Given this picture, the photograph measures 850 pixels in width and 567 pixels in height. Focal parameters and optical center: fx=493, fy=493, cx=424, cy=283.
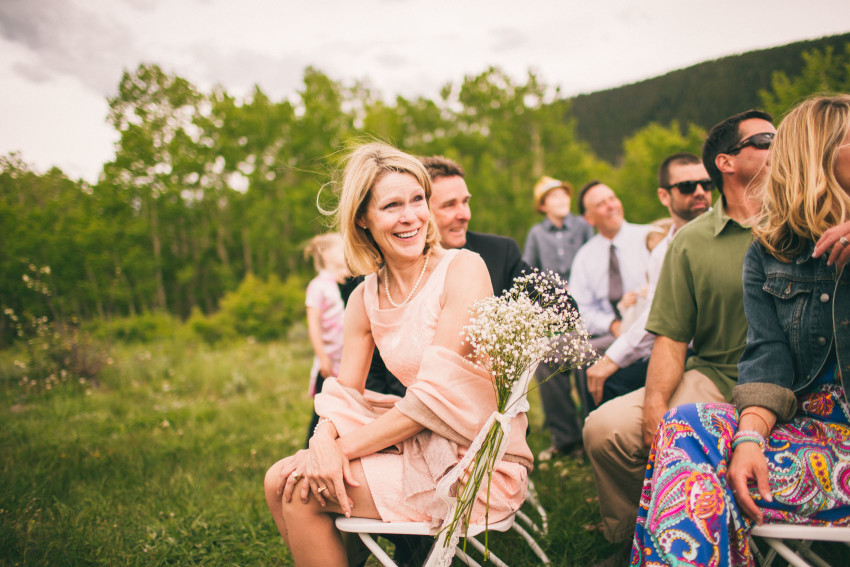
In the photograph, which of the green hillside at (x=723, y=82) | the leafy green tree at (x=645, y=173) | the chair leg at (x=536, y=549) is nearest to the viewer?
the chair leg at (x=536, y=549)

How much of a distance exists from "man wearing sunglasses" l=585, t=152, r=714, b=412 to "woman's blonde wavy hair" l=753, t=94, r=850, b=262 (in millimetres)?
1192

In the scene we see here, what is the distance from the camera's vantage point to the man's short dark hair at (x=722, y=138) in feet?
8.33

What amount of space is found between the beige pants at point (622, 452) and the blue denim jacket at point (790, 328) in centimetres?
62

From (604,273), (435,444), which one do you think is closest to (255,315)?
(604,273)

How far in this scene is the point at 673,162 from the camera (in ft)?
13.0

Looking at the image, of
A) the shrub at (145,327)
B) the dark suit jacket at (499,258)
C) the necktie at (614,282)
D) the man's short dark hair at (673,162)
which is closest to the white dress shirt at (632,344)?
the dark suit jacket at (499,258)

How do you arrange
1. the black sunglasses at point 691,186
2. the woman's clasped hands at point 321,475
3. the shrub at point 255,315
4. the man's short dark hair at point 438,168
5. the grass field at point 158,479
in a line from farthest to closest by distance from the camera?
the shrub at point 255,315, the black sunglasses at point 691,186, the man's short dark hair at point 438,168, the grass field at point 158,479, the woman's clasped hands at point 321,475

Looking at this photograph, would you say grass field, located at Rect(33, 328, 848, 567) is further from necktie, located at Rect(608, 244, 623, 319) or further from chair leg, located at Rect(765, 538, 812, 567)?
necktie, located at Rect(608, 244, 623, 319)

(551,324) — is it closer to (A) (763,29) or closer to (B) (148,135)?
(A) (763,29)

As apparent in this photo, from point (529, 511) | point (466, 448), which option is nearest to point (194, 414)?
point (529, 511)

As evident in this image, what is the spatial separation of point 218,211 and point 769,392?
29.8m

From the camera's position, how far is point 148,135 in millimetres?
21812

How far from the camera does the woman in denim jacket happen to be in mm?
1545

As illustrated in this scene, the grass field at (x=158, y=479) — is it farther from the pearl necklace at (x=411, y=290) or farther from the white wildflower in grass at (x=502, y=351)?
the pearl necklace at (x=411, y=290)
